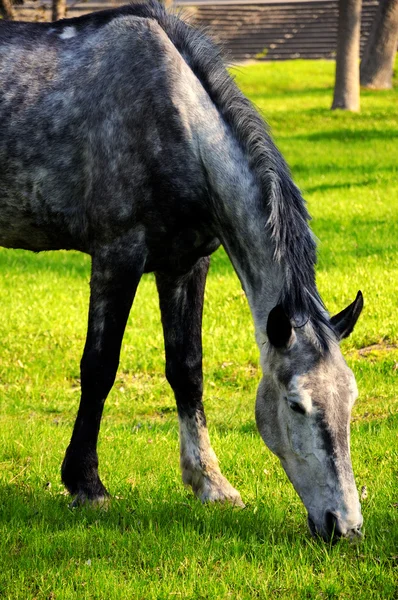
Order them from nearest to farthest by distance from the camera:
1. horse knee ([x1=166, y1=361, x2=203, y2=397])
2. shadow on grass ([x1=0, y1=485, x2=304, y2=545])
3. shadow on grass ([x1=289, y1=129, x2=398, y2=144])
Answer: shadow on grass ([x1=0, y1=485, x2=304, y2=545]) → horse knee ([x1=166, y1=361, x2=203, y2=397]) → shadow on grass ([x1=289, y1=129, x2=398, y2=144])

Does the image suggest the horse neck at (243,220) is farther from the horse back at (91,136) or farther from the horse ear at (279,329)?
the horse ear at (279,329)

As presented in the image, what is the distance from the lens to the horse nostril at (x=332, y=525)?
14.9ft

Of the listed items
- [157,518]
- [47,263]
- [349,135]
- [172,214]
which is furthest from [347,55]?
[157,518]

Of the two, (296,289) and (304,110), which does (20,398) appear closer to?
(296,289)

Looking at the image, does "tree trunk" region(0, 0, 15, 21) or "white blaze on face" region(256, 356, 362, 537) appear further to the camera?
"tree trunk" region(0, 0, 15, 21)

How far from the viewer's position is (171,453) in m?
6.56

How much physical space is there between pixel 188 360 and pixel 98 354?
72 cm

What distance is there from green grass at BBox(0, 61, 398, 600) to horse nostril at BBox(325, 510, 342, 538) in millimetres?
63

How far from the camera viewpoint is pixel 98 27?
5875mm

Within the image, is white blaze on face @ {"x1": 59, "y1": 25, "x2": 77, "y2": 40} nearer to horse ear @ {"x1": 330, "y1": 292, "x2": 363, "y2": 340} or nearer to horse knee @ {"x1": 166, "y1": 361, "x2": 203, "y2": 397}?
horse knee @ {"x1": 166, "y1": 361, "x2": 203, "y2": 397}

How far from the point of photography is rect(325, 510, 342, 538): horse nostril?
455cm

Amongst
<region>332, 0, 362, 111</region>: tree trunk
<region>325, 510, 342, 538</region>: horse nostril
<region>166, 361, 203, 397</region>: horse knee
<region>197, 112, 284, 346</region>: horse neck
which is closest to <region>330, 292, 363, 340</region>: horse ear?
<region>197, 112, 284, 346</region>: horse neck

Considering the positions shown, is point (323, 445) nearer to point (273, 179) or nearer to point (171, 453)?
point (273, 179)

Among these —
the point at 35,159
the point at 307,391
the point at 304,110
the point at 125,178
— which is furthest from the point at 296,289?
the point at 304,110
